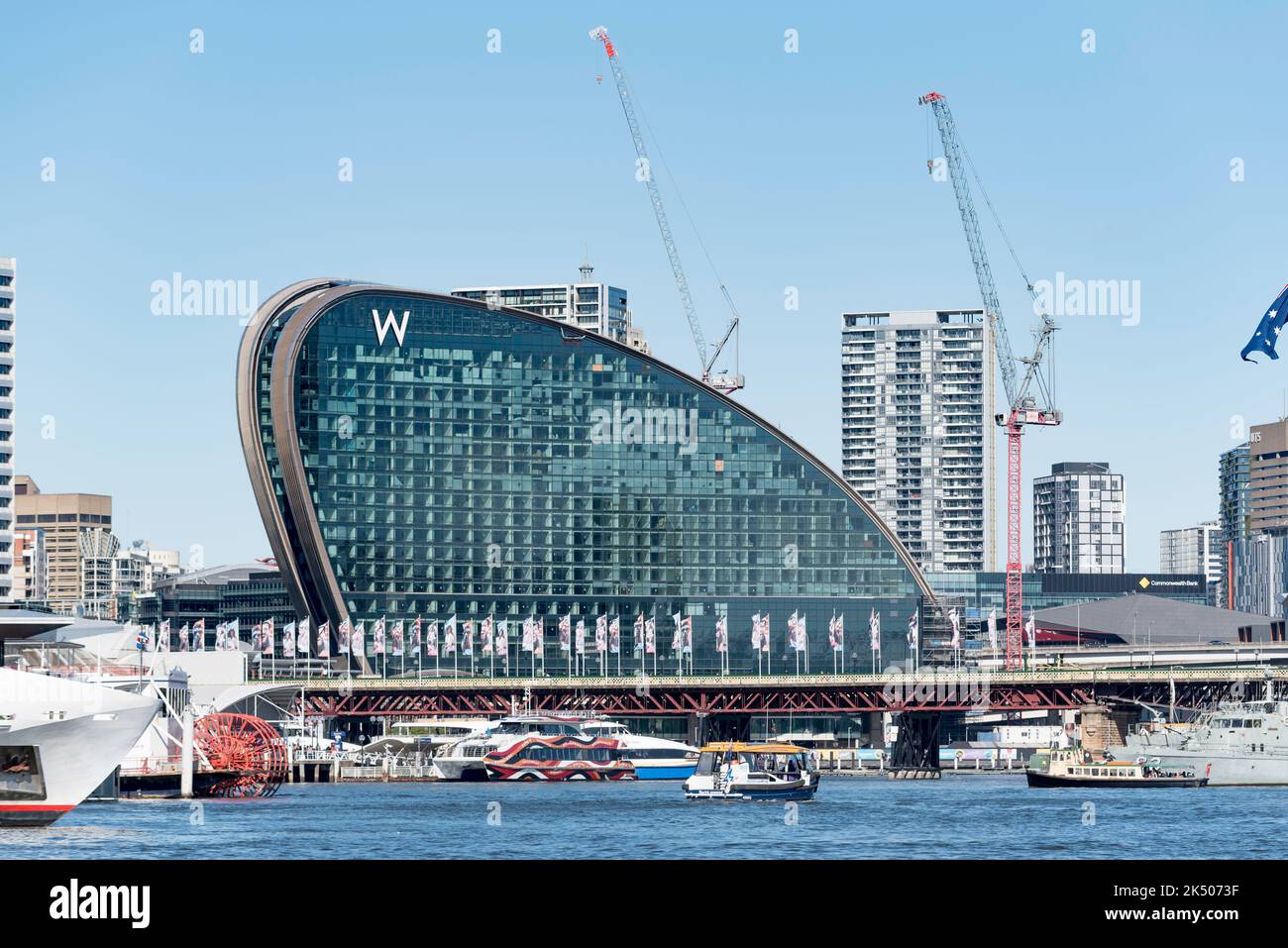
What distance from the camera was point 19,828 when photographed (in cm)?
8519

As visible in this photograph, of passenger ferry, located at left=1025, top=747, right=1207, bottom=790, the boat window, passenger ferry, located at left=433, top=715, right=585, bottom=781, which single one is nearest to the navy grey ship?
passenger ferry, located at left=1025, top=747, right=1207, bottom=790

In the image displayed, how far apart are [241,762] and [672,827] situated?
55.0 metres

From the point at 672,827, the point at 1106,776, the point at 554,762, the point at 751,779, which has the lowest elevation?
the point at 554,762

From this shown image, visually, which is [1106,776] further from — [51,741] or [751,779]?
[51,741]

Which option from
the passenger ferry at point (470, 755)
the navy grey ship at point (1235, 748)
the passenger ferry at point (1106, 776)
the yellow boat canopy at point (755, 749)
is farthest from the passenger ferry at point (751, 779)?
the passenger ferry at point (470, 755)

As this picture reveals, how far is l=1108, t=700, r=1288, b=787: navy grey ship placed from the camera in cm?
16012

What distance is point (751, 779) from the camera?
14000 cm

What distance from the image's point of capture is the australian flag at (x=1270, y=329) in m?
157

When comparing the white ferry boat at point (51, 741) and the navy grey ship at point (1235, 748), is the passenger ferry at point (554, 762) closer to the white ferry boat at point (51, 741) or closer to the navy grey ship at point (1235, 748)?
the navy grey ship at point (1235, 748)

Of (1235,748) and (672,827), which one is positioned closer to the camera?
(672,827)

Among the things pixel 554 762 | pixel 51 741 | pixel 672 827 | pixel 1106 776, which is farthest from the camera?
pixel 554 762

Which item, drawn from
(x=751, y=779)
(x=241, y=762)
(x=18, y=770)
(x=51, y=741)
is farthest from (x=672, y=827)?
(x=241, y=762)
